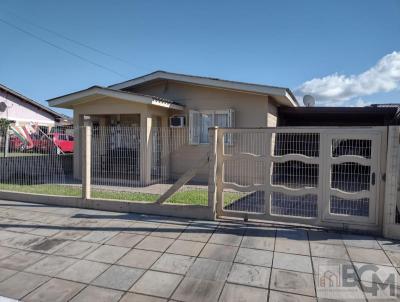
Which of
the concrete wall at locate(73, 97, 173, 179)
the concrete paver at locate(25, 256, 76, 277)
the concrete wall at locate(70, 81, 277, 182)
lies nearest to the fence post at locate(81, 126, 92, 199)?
the concrete paver at locate(25, 256, 76, 277)

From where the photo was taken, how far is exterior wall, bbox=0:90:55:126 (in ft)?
77.5

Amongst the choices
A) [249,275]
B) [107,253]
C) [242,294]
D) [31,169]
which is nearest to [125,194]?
[31,169]

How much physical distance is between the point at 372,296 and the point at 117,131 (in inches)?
227

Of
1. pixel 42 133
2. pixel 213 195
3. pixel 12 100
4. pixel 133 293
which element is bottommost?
pixel 133 293

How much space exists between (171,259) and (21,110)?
85.6 ft

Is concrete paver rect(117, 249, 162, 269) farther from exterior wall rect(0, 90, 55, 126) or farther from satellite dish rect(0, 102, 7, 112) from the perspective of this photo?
satellite dish rect(0, 102, 7, 112)

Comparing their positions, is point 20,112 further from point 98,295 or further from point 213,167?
point 98,295

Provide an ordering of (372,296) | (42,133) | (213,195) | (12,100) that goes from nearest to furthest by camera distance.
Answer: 1. (372,296)
2. (213,195)
3. (42,133)
4. (12,100)

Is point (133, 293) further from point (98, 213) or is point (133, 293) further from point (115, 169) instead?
point (115, 169)

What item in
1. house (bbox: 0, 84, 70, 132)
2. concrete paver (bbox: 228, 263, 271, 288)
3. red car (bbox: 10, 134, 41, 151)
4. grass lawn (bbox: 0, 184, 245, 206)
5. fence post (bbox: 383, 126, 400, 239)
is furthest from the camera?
house (bbox: 0, 84, 70, 132)

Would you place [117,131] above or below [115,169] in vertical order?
above

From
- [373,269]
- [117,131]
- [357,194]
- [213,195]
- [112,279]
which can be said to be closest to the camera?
[112,279]

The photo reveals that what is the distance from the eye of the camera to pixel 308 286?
3150 millimetres

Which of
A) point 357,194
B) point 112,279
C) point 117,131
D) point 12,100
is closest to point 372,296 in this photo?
point 357,194
